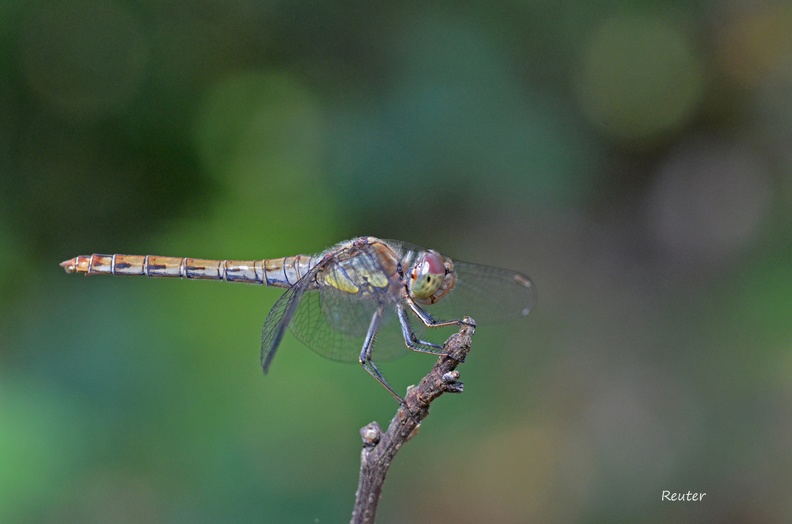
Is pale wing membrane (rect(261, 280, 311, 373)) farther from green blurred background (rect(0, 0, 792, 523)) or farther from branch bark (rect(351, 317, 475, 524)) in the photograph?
green blurred background (rect(0, 0, 792, 523))

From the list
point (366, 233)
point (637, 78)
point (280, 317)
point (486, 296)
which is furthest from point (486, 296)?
point (637, 78)

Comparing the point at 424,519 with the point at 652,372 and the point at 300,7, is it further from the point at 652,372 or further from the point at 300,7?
the point at 300,7
